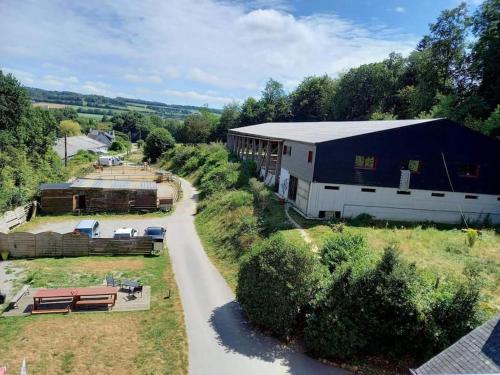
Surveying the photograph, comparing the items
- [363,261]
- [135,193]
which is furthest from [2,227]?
[363,261]

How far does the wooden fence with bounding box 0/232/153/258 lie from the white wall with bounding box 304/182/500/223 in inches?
465

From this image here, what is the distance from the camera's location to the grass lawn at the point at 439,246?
15.8m

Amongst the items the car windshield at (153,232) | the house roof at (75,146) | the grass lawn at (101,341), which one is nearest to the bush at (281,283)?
the grass lawn at (101,341)

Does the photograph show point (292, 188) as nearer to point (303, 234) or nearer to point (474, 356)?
point (303, 234)

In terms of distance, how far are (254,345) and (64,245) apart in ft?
49.4

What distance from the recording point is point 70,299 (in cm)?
1653

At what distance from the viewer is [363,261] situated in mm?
14383

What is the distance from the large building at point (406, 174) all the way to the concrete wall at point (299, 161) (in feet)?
0.33

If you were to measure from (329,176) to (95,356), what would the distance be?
17441 mm

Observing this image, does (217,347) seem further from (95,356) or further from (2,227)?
(2,227)

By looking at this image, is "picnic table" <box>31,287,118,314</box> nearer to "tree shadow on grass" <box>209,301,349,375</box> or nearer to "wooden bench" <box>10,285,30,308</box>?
"wooden bench" <box>10,285,30,308</box>

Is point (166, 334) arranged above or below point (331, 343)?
below

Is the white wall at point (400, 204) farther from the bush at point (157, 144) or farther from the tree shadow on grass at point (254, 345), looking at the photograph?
the bush at point (157, 144)

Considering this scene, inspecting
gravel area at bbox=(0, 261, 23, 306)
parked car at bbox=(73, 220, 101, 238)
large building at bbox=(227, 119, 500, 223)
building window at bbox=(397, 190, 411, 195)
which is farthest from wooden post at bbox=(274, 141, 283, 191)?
gravel area at bbox=(0, 261, 23, 306)
